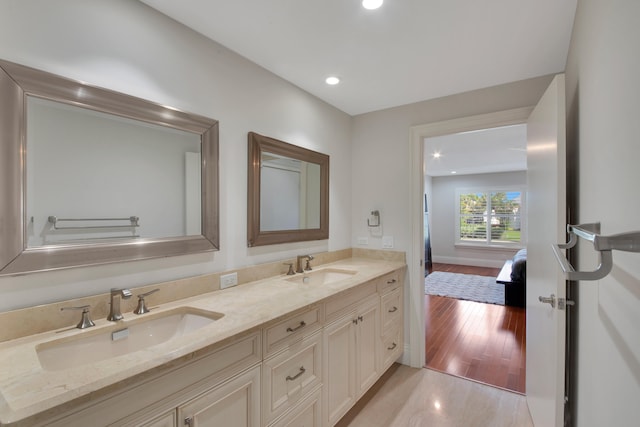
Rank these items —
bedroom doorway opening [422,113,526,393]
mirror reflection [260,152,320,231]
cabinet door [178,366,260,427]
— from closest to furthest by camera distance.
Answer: cabinet door [178,366,260,427]
mirror reflection [260,152,320,231]
bedroom doorway opening [422,113,526,393]

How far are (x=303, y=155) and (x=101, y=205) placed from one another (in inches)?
58.8

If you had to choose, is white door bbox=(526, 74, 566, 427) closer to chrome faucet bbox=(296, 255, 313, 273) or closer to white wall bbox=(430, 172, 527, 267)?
chrome faucet bbox=(296, 255, 313, 273)

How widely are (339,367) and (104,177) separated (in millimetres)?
1643

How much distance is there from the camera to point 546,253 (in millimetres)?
1642

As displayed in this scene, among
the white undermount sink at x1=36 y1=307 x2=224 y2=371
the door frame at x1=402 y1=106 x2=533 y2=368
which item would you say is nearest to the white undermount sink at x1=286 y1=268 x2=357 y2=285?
the door frame at x1=402 y1=106 x2=533 y2=368

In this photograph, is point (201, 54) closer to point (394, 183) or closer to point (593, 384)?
point (394, 183)

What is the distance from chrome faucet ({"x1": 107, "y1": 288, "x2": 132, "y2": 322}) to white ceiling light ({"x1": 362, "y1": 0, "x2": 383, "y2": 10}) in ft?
5.68

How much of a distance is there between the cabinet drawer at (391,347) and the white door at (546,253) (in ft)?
3.13

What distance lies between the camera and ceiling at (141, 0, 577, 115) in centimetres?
150

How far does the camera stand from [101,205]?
1329 millimetres

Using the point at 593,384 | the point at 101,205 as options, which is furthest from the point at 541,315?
the point at 101,205

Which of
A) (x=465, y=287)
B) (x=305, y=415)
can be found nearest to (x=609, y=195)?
(x=305, y=415)

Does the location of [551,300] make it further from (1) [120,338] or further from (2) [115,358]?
(1) [120,338]

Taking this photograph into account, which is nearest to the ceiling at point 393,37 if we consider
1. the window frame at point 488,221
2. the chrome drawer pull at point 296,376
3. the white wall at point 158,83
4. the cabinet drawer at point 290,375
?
the white wall at point 158,83
